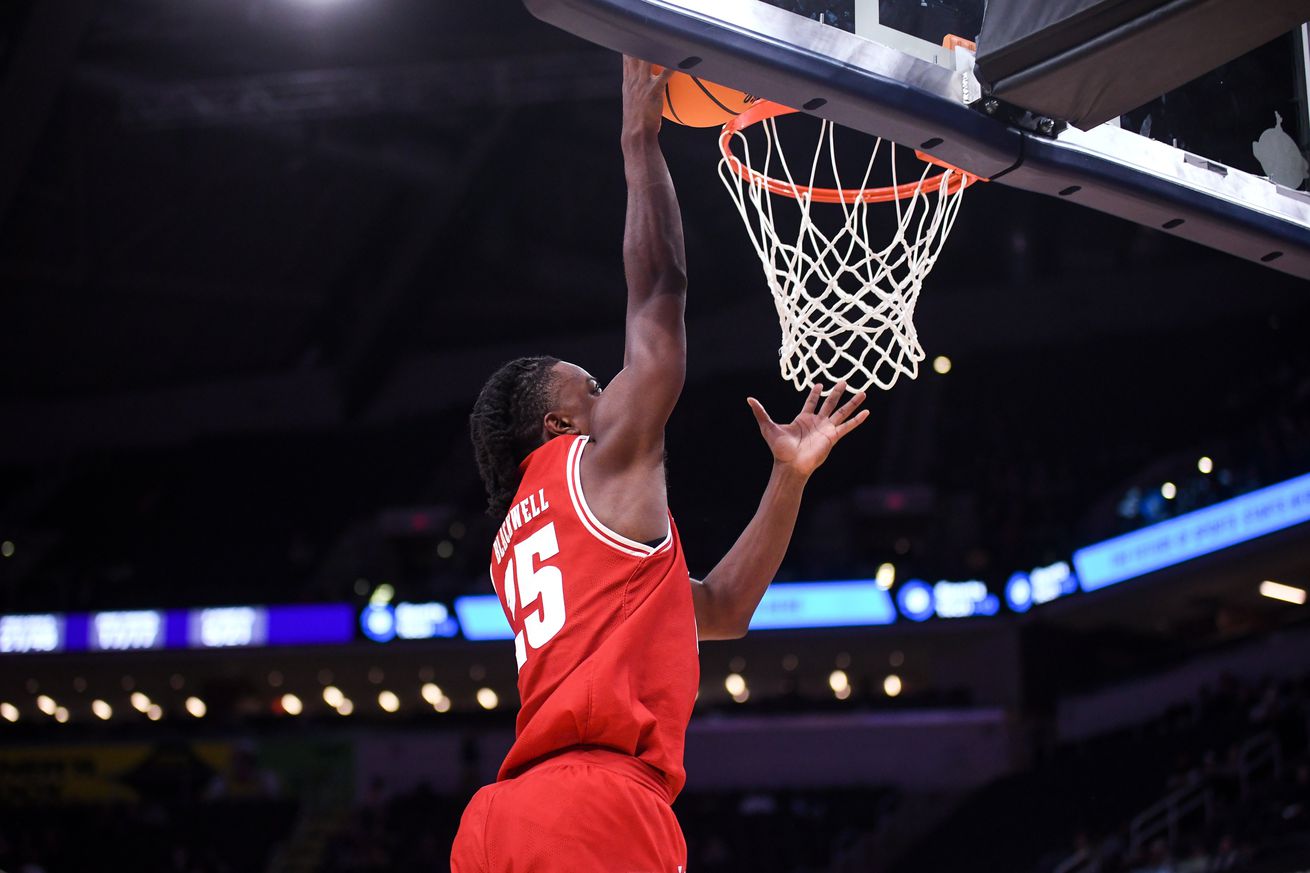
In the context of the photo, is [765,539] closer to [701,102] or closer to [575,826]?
[575,826]

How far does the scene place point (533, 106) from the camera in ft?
55.7

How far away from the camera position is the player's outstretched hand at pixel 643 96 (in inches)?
122

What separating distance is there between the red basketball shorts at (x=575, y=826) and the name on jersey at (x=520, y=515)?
49cm

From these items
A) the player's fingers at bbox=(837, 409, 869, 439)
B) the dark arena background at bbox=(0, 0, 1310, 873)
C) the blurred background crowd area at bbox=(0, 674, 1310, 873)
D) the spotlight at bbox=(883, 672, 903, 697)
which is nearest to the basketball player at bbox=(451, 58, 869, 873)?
the player's fingers at bbox=(837, 409, 869, 439)

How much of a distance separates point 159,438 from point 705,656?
9214mm

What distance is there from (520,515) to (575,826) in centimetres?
66

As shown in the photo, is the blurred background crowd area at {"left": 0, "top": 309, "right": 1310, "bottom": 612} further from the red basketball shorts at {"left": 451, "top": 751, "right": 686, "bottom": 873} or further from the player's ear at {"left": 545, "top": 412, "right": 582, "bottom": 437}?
the red basketball shorts at {"left": 451, "top": 751, "right": 686, "bottom": 873}

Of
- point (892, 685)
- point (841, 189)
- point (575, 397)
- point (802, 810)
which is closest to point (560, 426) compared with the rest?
point (575, 397)

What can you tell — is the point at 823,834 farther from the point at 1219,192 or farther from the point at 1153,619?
the point at 1219,192

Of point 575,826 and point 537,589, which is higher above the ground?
point 537,589

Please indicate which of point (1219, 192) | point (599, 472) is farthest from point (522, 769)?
point (1219, 192)

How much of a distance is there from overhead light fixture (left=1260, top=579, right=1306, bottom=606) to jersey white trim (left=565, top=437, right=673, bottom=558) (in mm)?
15870

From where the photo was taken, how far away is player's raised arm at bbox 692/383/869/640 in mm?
3246

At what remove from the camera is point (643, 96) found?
314 cm
